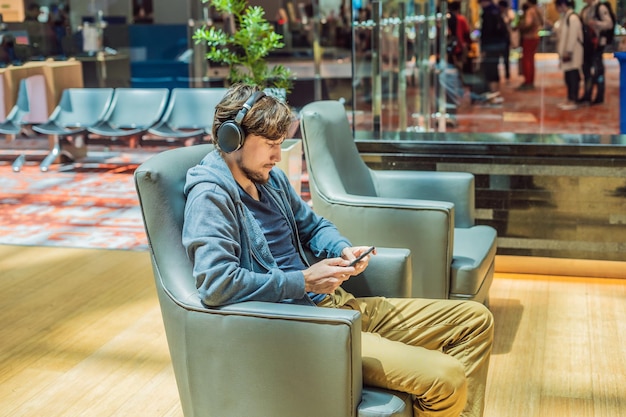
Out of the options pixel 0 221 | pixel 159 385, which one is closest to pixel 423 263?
pixel 159 385

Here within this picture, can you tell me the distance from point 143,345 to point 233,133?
1738 mm

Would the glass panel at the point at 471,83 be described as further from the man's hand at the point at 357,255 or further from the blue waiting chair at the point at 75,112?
the man's hand at the point at 357,255

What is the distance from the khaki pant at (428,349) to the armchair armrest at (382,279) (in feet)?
0.59

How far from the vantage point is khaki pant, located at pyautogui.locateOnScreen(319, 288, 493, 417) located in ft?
7.56

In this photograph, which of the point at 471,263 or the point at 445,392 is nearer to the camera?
the point at 445,392

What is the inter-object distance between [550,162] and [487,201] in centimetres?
40

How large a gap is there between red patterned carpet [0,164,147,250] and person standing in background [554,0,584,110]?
150 inches

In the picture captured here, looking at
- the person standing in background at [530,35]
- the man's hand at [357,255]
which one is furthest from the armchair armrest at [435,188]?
the person standing in background at [530,35]

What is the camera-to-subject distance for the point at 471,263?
3.63 metres

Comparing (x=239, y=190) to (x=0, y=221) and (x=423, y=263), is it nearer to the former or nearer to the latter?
(x=423, y=263)

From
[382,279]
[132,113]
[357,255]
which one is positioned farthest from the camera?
[132,113]

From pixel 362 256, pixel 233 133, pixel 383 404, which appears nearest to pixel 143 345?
pixel 362 256

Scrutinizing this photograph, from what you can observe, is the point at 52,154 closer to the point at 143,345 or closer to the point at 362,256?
the point at 143,345

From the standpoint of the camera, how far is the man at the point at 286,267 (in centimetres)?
230
